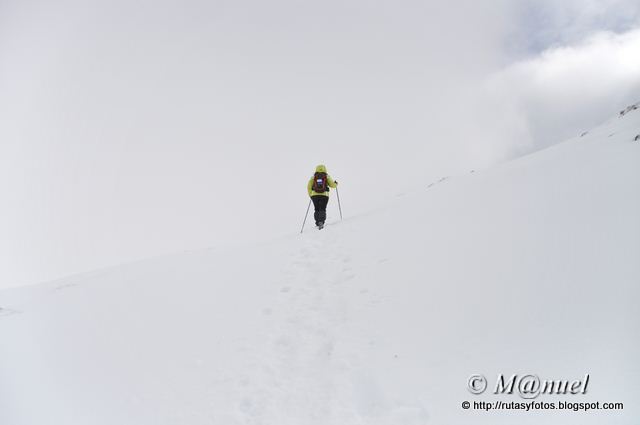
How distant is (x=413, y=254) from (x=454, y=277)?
1.76 metres

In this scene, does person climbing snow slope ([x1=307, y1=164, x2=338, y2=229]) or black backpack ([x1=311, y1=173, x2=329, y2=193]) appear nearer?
person climbing snow slope ([x1=307, y1=164, x2=338, y2=229])

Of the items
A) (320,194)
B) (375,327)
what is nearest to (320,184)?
(320,194)

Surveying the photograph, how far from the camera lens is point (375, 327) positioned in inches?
258

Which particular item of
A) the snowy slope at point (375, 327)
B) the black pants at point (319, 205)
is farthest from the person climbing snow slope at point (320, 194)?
the snowy slope at point (375, 327)

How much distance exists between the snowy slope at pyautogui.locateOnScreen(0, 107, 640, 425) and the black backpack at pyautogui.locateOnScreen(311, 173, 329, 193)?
16.1 ft

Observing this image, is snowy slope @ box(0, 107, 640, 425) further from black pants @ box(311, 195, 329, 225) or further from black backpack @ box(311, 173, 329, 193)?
black backpack @ box(311, 173, 329, 193)

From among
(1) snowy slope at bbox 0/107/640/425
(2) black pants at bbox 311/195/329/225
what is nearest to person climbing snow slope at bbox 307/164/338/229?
(2) black pants at bbox 311/195/329/225

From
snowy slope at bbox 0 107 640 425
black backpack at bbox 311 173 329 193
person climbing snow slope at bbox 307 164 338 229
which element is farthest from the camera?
black backpack at bbox 311 173 329 193

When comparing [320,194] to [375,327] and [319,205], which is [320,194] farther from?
[375,327]

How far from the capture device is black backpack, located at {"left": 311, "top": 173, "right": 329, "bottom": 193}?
15492 millimetres

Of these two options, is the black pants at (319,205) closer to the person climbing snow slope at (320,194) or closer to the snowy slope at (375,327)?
the person climbing snow slope at (320,194)

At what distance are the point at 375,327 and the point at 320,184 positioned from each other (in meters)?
9.51

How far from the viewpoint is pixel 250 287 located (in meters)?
9.30

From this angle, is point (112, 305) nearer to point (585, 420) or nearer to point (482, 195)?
point (585, 420)
